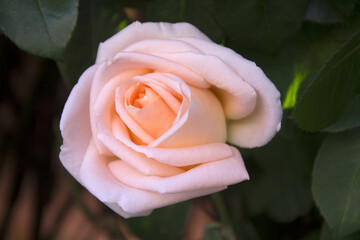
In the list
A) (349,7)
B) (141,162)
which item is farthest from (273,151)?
(141,162)

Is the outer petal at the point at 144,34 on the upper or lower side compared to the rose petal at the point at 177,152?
upper

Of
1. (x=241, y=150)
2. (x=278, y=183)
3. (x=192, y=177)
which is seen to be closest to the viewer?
(x=192, y=177)

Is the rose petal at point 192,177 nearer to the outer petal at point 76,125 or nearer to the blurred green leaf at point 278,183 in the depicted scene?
the outer petal at point 76,125

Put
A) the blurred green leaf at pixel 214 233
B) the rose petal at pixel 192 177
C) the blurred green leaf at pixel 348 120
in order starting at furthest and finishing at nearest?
the blurred green leaf at pixel 214 233, the blurred green leaf at pixel 348 120, the rose petal at pixel 192 177

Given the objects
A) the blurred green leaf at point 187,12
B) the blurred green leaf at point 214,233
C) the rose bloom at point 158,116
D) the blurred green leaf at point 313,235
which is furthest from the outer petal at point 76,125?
the blurred green leaf at point 313,235

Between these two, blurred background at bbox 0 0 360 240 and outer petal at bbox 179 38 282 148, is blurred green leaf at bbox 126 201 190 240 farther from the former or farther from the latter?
outer petal at bbox 179 38 282 148

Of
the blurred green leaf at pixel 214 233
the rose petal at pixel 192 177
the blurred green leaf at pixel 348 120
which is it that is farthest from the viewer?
the blurred green leaf at pixel 214 233

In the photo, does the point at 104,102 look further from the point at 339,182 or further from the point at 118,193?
the point at 339,182

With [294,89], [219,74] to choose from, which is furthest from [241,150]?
[219,74]
